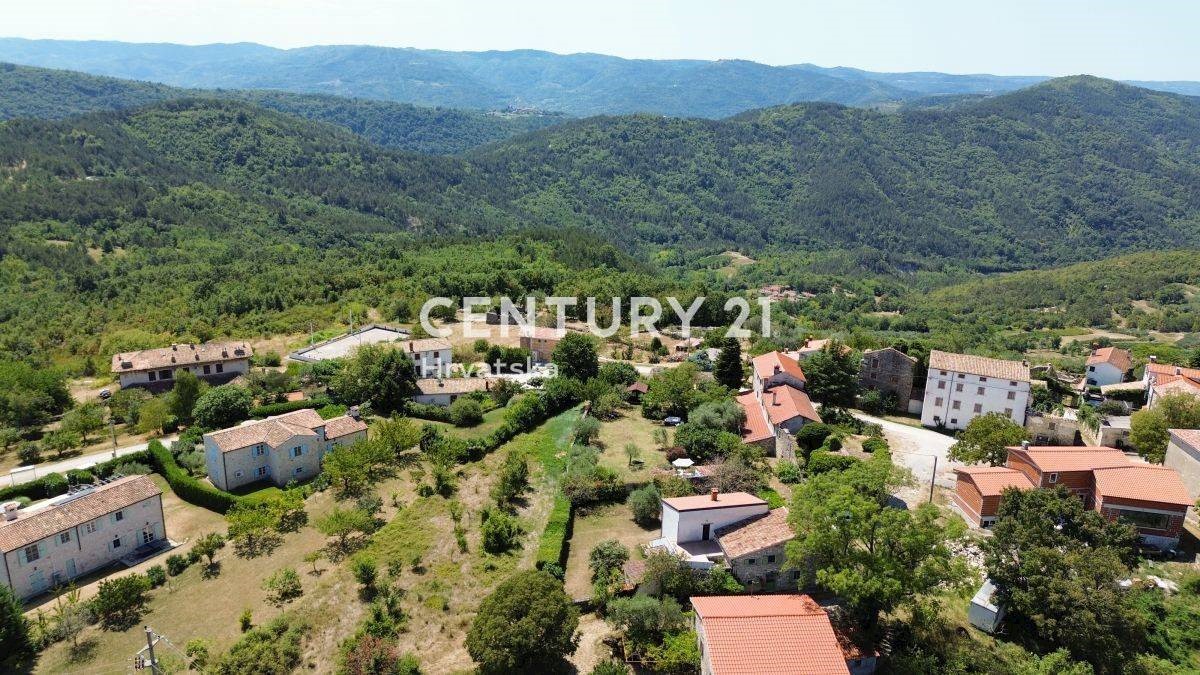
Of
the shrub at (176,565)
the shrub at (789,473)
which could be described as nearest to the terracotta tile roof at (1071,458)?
the shrub at (789,473)

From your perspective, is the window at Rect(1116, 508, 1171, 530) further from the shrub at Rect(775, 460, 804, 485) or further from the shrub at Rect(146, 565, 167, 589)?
the shrub at Rect(146, 565, 167, 589)

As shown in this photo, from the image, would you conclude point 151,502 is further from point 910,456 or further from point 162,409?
point 910,456


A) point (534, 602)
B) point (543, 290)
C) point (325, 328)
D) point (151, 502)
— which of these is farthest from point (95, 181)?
point (534, 602)

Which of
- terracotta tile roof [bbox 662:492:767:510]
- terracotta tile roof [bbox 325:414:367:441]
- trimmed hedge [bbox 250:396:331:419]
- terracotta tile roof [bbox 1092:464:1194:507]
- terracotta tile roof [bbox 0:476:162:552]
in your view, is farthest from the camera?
trimmed hedge [bbox 250:396:331:419]

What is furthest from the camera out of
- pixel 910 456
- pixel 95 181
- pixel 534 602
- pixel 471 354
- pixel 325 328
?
pixel 95 181

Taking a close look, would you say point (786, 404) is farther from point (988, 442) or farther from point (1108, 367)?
point (1108, 367)

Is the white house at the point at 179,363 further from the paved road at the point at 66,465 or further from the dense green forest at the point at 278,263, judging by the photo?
the dense green forest at the point at 278,263

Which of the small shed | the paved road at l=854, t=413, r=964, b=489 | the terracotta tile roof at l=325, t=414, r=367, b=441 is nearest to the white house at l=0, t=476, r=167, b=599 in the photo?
the terracotta tile roof at l=325, t=414, r=367, b=441

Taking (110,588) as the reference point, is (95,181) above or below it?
above
